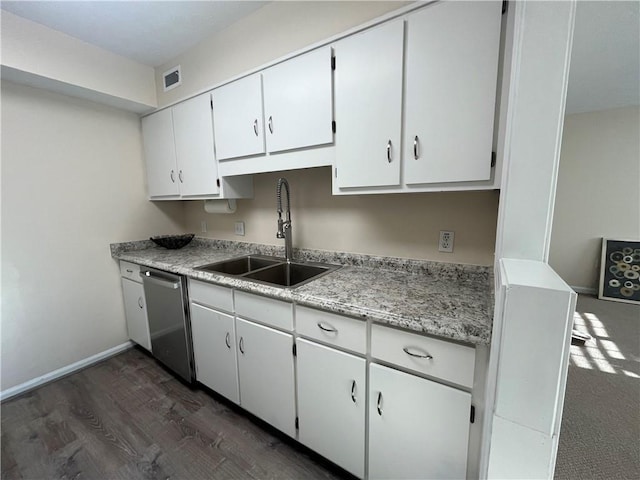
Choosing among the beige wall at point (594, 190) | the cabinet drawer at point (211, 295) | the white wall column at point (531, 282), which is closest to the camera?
the white wall column at point (531, 282)

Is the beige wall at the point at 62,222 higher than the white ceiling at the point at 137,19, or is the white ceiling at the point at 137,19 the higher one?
the white ceiling at the point at 137,19

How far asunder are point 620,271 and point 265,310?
4.59m

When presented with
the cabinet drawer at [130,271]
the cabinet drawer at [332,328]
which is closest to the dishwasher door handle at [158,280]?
the cabinet drawer at [130,271]

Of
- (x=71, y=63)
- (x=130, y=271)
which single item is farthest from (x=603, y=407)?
(x=71, y=63)

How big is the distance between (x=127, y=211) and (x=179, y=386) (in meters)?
1.61

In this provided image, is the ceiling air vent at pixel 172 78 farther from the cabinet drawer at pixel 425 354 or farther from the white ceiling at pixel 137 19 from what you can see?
the cabinet drawer at pixel 425 354

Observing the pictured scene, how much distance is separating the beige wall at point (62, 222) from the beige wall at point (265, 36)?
74 centimetres

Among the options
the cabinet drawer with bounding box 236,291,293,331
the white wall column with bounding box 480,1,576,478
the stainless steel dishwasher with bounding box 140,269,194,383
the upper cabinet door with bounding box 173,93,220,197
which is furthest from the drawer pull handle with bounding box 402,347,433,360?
the upper cabinet door with bounding box 173,93,220,197

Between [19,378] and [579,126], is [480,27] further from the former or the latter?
[579,126]

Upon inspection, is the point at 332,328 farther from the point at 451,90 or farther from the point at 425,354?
the point at 451,90

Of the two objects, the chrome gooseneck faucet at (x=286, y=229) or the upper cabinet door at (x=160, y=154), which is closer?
the chrome gooseneck faucet at (x=286, y=229)

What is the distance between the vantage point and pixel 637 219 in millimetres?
3264

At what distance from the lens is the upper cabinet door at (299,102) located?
134cm

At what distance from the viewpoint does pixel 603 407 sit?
1.68 meters
